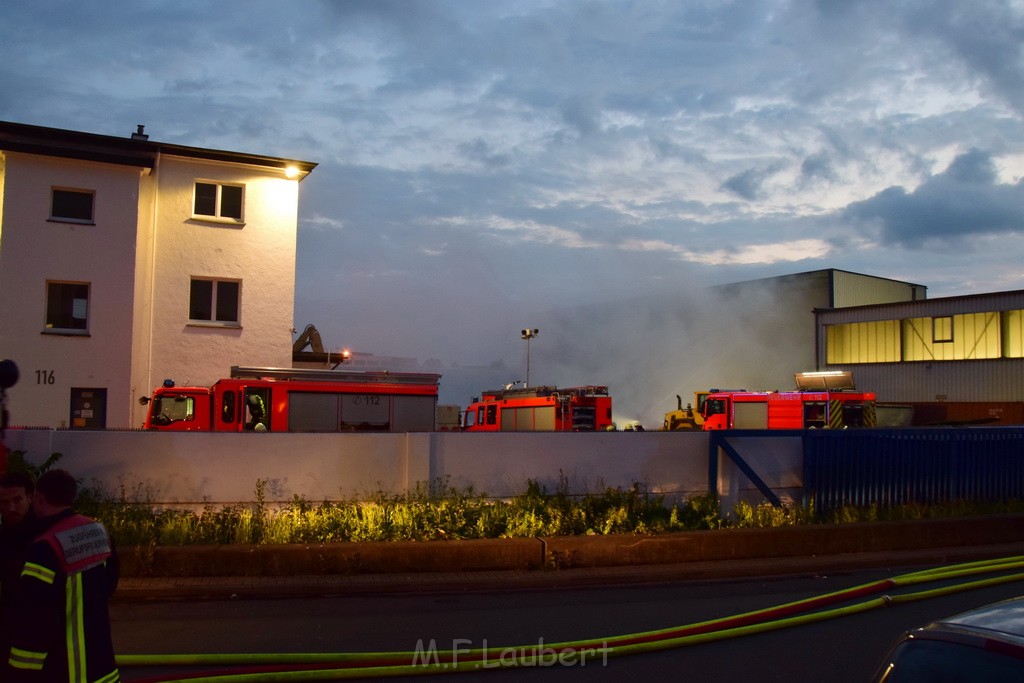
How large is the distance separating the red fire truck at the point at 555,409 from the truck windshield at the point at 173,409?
8300 millimetres

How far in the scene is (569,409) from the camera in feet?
79.0

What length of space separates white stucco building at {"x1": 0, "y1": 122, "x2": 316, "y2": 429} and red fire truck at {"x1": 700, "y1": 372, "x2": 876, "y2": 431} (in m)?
13.6

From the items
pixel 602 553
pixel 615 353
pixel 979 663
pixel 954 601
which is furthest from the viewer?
pixel 615 353

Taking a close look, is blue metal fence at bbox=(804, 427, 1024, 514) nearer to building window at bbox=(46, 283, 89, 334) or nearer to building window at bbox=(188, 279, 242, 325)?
building window at bbox=(188, 279, 242, 325)

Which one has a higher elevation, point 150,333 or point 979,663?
point 150,333

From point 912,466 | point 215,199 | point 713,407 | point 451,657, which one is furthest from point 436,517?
point 713,407

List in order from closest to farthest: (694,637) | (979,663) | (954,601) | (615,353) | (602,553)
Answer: (979,663) < (694,637) < (954,601) < (602,553) < (615,353)

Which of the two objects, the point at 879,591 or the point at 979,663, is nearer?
the point at 979,663

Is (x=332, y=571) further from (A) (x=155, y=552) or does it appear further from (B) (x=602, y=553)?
(B) (x=602, y=553)

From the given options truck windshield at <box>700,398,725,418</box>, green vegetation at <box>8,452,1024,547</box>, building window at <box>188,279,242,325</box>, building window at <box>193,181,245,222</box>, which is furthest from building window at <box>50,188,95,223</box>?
truck windshield at <box>700,398,725,418</box>

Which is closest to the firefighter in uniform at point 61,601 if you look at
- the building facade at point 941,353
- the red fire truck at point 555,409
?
the red fire truck at point 555,409

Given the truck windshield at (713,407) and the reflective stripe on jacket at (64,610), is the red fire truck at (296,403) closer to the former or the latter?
the truck windshield at (713,407)

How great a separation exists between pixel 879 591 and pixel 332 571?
579 centimetres

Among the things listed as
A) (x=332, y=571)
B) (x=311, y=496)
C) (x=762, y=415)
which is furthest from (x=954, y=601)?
(x=762, y=415)
